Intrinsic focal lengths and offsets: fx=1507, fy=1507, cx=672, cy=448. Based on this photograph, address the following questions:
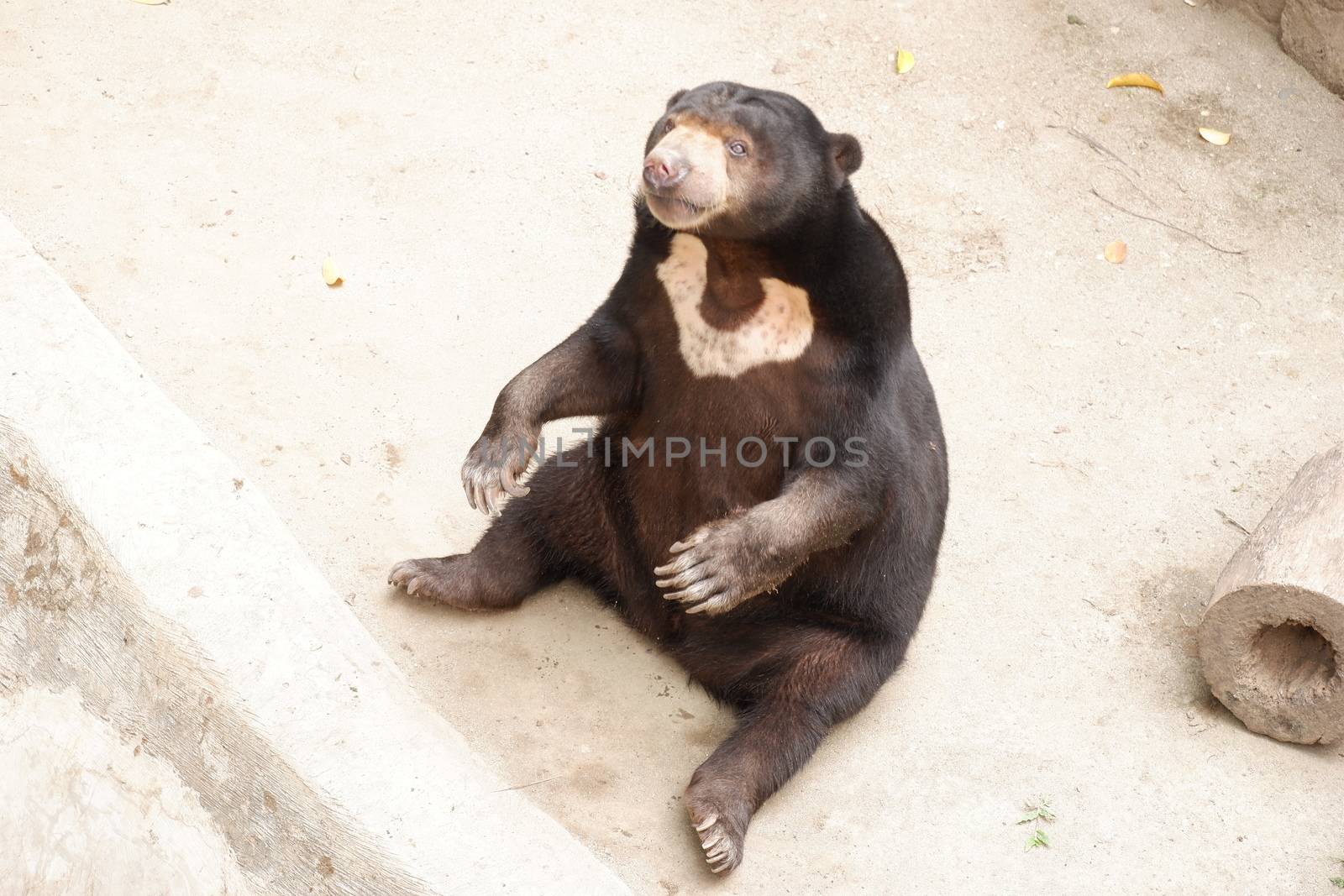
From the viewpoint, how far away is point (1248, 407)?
216 inches

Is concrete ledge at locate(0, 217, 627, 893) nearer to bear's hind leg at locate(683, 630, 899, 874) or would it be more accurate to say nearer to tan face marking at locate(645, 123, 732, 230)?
bear's hind leg at locate(683, 630, 899, 874)

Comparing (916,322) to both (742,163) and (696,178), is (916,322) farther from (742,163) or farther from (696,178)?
(696,178)

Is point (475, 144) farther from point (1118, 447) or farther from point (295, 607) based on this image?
point (295, 607)

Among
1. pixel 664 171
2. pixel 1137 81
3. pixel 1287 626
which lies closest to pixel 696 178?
pixel 664 171

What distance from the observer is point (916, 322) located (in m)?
5.68

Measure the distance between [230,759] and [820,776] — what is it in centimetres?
160

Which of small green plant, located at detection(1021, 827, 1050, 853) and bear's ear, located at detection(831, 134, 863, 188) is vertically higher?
bear's ear, located at detection(831, 134, 863, 188)

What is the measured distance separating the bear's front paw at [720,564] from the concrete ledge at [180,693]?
2.42ft

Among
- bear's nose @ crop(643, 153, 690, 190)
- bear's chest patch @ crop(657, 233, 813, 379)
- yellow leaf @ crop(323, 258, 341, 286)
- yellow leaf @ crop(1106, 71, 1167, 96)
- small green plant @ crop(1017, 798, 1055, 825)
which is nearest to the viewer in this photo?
bear's nose @ crop(643, 153, 690, 190)

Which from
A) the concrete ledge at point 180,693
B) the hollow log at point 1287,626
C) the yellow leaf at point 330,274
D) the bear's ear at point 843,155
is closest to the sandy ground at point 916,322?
the yellow leaf at point 330,274

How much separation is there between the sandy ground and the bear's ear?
57.1 inches

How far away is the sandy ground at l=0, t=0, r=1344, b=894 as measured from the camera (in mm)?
3926

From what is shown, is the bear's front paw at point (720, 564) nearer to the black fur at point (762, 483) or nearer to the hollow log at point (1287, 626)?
the black fur at point (762, 483)

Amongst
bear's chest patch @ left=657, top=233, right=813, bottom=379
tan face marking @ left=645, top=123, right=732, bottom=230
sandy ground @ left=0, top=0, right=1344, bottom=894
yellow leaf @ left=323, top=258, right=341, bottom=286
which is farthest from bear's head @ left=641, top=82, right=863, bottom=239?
yellow leaf @ left=323, top=258, right=341, bottom=286
